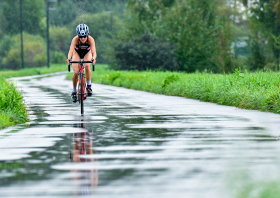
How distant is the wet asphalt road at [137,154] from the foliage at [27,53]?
66706 mm

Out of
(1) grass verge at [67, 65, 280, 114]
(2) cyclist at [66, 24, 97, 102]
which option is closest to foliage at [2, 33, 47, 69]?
(1) grass verge at [67, 65, 280, 114]

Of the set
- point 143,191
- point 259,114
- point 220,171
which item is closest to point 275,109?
point 259,114

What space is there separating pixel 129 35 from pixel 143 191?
48.1m

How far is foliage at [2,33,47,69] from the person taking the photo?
80.4 m

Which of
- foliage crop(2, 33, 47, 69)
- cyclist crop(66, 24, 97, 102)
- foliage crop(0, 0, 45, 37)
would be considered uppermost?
foliage crop(0, 0, 45, 37)

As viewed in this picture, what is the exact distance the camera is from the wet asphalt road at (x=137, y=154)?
661cm

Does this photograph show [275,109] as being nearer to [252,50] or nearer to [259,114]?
[259,114]

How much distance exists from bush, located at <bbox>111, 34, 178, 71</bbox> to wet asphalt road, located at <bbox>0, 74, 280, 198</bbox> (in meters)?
32.2

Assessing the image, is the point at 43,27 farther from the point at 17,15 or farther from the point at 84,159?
the point at 84,159

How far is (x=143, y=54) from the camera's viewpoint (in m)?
47.6

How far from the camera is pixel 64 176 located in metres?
7.21

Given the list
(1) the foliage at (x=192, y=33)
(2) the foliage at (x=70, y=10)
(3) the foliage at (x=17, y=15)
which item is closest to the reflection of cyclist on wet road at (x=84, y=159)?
(1) the foliage at (x=192, y=33)

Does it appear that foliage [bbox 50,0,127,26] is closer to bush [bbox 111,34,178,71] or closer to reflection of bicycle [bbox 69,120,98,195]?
bush [bbox 111,34,178,71]

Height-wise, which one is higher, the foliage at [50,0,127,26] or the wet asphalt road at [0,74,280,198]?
the foliage at [50,0,127,26]
